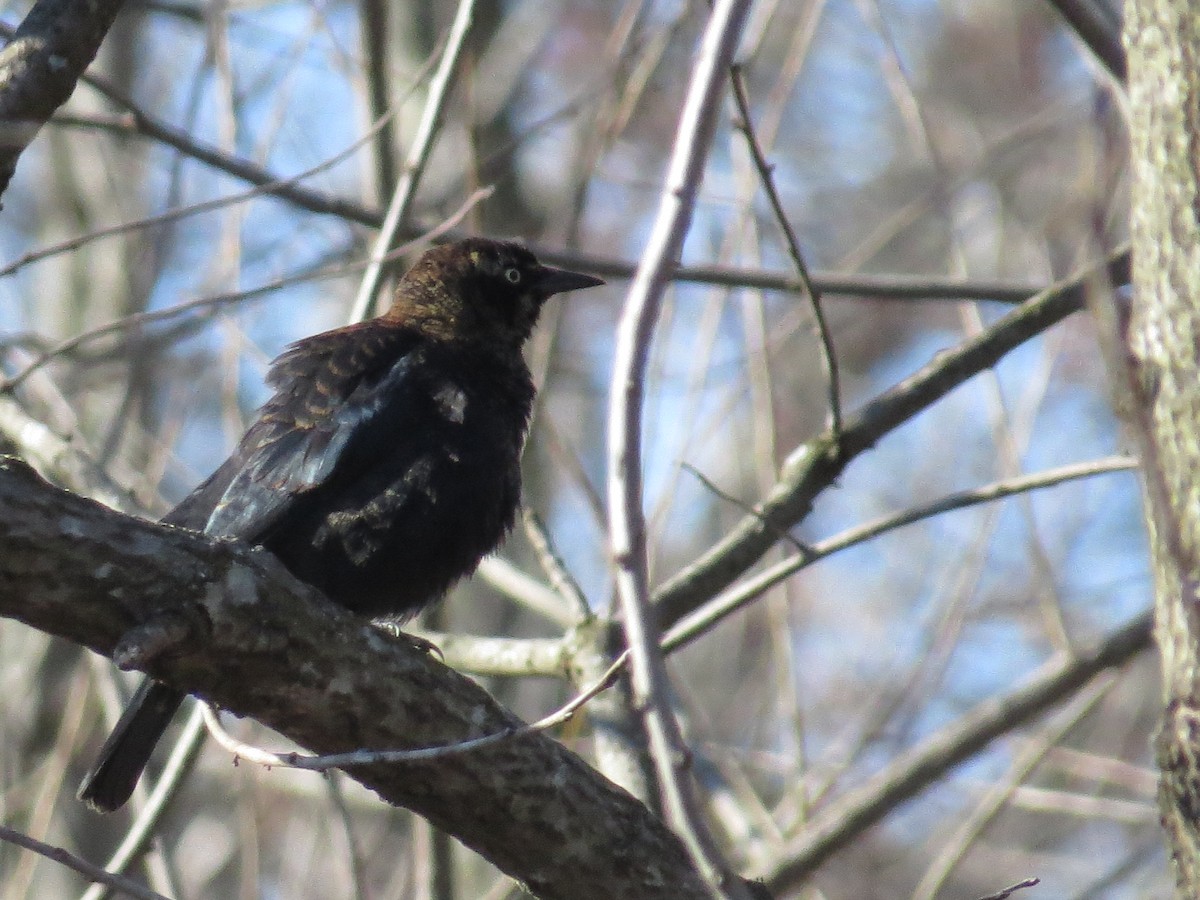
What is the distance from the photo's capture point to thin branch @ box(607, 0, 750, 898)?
144 cm

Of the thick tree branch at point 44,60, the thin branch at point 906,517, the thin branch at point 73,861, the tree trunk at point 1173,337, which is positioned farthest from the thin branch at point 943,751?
the thick tree branch at point 44,60

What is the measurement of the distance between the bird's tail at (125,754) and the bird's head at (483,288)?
178 cm

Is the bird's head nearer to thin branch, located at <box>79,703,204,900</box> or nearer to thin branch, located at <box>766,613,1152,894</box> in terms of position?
thin branch, located at <box>79,703,204,900</box>

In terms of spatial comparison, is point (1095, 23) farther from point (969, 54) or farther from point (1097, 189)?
point (969, 54)

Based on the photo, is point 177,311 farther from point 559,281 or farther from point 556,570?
point 559,281

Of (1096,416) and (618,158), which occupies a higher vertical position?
(618,158)

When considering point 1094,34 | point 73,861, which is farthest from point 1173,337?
point 73,861

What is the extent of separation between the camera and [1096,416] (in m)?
11.3

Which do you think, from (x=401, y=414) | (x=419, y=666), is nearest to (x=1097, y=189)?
(x=419, y=666)

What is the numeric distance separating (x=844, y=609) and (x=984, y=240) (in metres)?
3.15

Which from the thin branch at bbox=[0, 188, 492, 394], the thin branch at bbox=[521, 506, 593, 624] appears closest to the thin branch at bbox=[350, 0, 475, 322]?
the thin branch at bbox=[0, 188, 492, 394]

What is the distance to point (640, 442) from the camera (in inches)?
63.3

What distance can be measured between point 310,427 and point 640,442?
2.56m

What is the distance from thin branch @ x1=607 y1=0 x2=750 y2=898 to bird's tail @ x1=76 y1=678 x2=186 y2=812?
2162 mm
